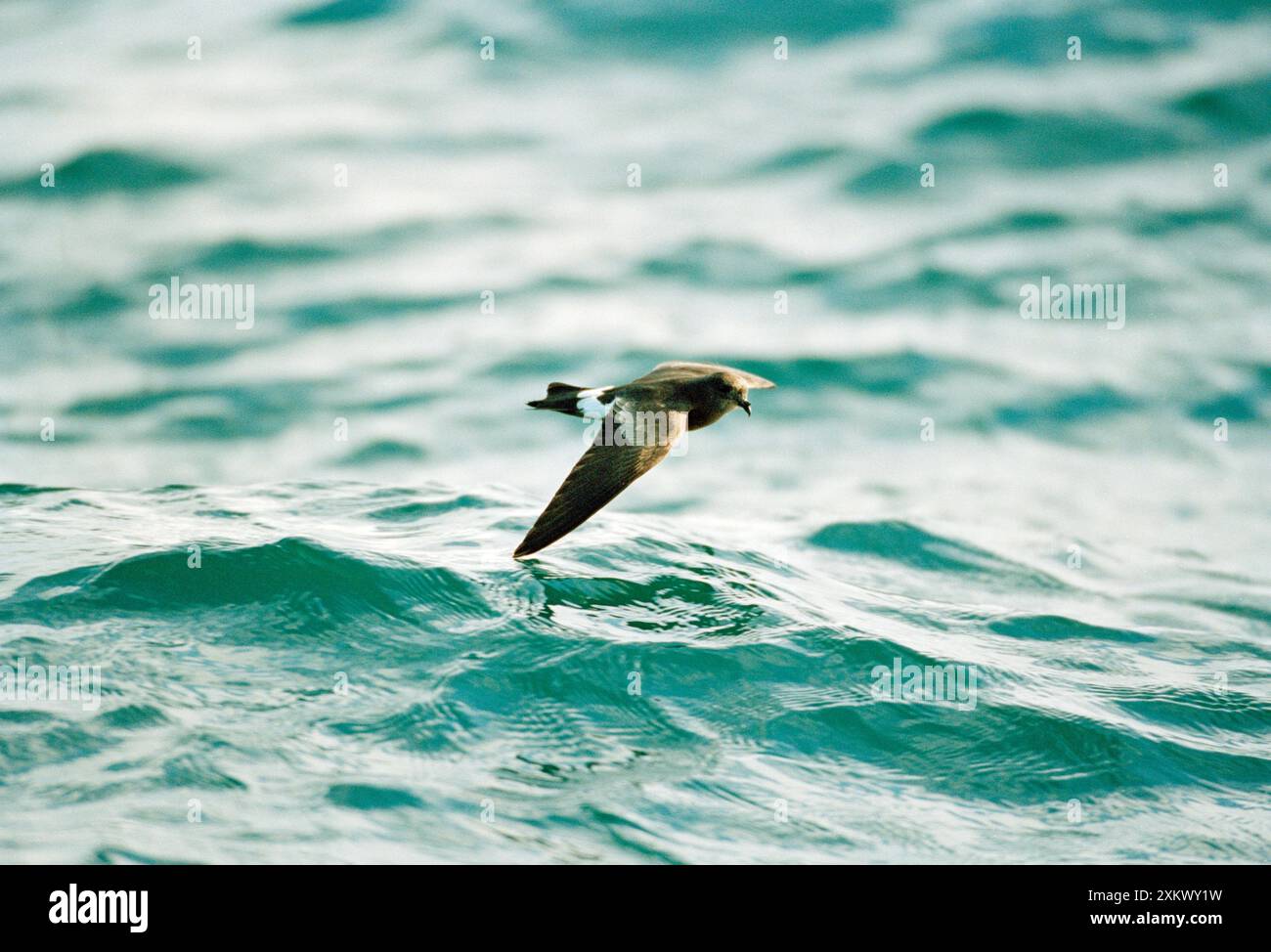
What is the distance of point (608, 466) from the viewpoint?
7.23 meters

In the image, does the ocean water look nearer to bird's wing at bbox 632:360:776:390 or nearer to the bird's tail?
the bird's tail

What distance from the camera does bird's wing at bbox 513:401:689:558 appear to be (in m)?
6.84

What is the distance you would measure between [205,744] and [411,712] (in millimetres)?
845

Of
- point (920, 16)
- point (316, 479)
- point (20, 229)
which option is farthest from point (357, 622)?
point (920, 16)

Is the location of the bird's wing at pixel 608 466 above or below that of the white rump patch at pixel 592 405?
below

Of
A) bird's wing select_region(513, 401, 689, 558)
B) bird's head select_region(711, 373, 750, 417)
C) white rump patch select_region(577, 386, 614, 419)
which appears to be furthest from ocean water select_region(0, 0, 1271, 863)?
bird's head select_region(711, 373, 750, 417)

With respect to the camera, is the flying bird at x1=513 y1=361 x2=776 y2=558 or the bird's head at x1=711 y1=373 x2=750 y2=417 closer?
the flying bird at x1=513 y1=361 x2=776 y2=558

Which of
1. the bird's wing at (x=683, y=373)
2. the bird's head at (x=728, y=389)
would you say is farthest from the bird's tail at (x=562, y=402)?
the bird's head at (x=728, y=389)

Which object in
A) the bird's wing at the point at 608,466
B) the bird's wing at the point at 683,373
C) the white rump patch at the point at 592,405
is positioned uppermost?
the bird's wing at the point at 683,373

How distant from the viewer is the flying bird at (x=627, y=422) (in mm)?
6898

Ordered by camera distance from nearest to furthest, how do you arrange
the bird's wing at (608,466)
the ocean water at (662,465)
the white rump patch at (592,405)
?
the ocean water at (662,465)
the bird's wing at (608,466)
the white rump patch at (592,405)

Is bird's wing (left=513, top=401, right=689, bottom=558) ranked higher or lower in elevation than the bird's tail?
lower

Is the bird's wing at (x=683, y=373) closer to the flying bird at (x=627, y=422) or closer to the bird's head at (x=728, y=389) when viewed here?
the flying bird at (x=627, y=422)

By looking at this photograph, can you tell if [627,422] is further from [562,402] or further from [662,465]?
[662,465]
